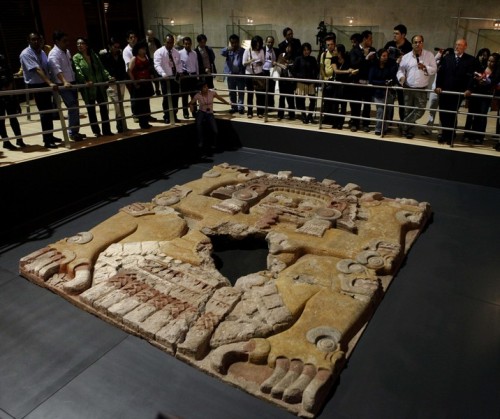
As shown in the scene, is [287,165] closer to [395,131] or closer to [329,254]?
[395,131]

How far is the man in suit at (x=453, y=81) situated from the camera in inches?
258

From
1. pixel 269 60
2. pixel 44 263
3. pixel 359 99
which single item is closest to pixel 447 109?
pixel 359 99

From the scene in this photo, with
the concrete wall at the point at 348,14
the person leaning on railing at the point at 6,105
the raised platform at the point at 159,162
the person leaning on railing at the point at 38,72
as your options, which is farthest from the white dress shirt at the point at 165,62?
the concrete wall at the point at 348,14

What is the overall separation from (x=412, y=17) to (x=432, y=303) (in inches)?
347

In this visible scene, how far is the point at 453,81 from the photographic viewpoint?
22.1 ft

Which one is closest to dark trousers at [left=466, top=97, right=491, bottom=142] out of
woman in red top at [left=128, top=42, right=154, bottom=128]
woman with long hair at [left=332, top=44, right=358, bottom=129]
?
woman with long hair at [left=332, top=44, right=358, bottom=129]

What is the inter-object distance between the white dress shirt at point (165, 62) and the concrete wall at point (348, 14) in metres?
5.33

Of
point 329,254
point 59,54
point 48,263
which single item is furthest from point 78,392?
point 59,54

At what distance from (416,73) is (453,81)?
0.57 metres

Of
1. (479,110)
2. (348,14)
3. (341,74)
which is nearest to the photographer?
(479,110)

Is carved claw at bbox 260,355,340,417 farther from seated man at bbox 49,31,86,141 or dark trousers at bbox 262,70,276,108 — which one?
dark trousers at bbox 262,70,276,108

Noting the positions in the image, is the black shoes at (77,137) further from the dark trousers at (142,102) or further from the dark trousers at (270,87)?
the dark trousers at (270,87)

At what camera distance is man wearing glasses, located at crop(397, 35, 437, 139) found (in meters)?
6.78

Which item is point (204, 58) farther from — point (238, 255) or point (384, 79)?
point (238, 255)
